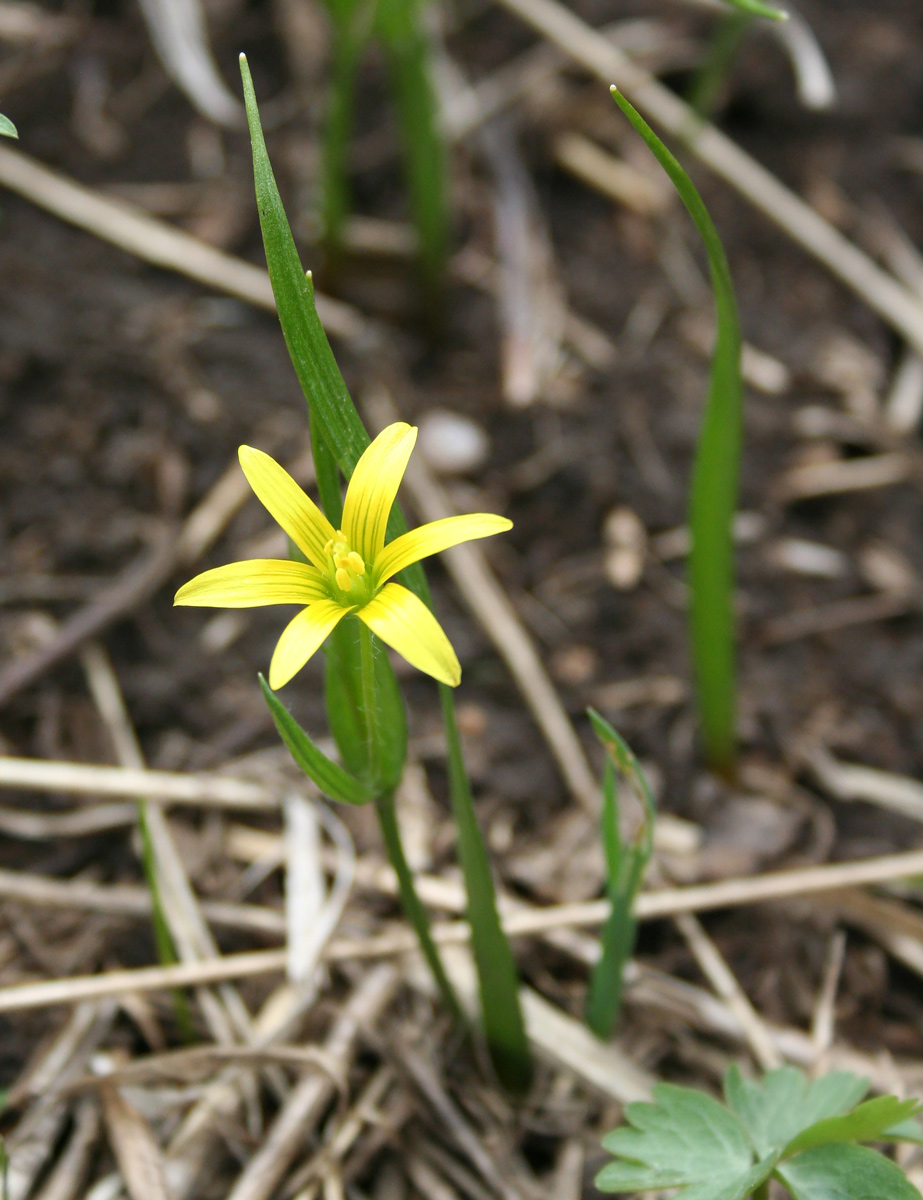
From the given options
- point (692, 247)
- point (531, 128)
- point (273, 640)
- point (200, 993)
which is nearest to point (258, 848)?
point (200, 993)

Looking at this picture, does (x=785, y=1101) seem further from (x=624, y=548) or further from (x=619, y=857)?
(x=624, y=548)

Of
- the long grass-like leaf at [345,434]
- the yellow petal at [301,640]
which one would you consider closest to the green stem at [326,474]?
the long grass-like leaf at [345,434]

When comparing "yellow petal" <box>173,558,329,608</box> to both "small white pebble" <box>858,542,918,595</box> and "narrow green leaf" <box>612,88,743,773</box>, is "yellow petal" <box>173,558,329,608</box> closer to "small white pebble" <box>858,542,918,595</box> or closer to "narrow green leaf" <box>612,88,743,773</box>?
"narrow green leaf" <box>612,88,743,773</box>

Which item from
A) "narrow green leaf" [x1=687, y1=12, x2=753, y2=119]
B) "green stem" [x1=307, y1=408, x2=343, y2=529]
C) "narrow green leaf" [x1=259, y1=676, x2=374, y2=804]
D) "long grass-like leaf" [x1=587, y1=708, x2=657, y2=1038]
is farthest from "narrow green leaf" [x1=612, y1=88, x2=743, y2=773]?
"narrow green leaf" [x1=687, y1=12, x2=753, y2=119]

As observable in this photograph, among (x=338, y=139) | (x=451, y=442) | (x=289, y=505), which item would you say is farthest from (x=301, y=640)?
(x=338, y=139)

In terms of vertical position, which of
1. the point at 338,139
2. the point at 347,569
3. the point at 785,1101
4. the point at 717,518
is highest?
the point at 338,139

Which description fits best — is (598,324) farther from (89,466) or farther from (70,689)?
(70,689)

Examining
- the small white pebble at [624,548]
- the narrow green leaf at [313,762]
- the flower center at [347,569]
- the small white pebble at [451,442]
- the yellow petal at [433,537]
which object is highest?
the yellow petal at [433,537]

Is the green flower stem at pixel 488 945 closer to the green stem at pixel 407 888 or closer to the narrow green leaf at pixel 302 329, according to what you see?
the green stem at pixel 407 888
